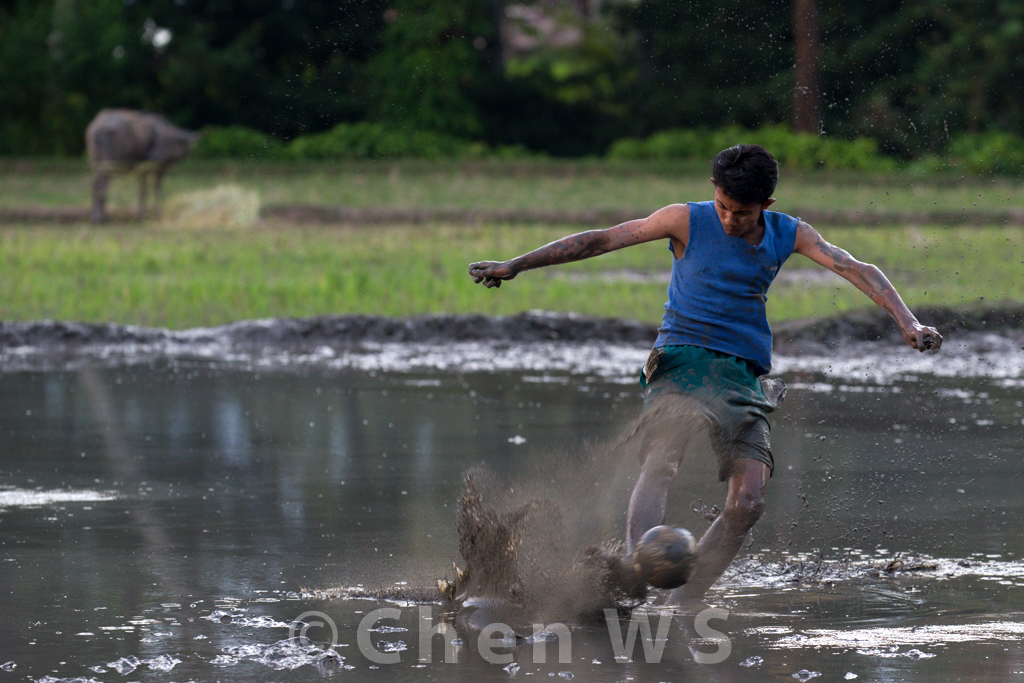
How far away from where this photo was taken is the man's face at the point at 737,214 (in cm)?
557

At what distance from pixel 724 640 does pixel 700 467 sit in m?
2.61

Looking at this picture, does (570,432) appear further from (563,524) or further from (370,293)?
(370,293)

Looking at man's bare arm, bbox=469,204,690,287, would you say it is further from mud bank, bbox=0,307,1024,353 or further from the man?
mud bank, bbox=0,307,1024,353

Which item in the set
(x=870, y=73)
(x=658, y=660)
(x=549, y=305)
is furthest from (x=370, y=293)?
(x=870, y=73)

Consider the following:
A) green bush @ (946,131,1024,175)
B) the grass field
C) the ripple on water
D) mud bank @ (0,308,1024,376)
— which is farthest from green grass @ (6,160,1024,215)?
the ripple on water

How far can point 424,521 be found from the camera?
7.36 metres

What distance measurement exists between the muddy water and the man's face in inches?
55.6

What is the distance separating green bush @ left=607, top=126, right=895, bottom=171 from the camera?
35.2 meters

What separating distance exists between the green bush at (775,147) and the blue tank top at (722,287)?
2955cm

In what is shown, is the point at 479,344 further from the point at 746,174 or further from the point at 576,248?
the point at 746,174

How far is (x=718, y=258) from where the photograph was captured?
5.68 meters

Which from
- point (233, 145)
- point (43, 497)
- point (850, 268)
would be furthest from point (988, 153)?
point (850, 268)

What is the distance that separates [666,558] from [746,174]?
1357mm

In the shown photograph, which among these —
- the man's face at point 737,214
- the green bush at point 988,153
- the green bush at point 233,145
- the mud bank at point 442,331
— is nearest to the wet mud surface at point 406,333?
the mud bank at point 442,331
